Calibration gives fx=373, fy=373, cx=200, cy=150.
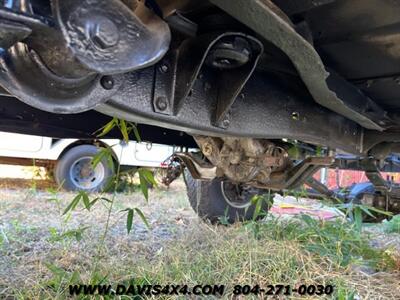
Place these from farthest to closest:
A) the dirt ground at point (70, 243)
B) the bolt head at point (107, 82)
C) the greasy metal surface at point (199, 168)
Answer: the greasy metal surface at point (199, 168) → the dirt ground at point (70, 243) → the bolt head at point (107, 82)

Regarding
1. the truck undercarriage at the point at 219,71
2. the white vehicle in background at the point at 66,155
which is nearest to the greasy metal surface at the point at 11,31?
the truck undercarriage at the point at 219,71

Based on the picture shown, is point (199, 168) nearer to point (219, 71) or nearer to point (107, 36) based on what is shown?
point (219, 71)

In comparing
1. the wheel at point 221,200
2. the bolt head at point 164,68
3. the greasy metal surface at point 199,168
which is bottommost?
the wheel at point 221,200

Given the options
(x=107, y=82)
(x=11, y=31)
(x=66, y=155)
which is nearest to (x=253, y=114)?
(x=107, y=82)

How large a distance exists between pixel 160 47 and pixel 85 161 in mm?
3777

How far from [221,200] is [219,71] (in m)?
Answer: 1.35

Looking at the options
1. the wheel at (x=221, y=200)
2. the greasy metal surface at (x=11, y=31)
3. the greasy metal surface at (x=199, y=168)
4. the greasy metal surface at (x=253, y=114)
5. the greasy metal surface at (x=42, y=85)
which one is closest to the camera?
the greasy metal surface at (x=11, y=31)

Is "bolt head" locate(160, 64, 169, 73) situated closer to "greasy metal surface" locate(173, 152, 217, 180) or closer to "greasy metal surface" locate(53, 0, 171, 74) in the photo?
Answer: "greasy metal surface" locate(53, 0, 171, 74)

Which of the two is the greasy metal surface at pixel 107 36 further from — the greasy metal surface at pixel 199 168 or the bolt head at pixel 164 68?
the greasy metal surface at pixel 199 168

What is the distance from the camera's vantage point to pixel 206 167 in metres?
1.75

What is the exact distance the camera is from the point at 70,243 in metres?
1.71

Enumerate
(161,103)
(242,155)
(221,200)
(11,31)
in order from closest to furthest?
(11,31) → (161,103) → (242,155) → (221,200)

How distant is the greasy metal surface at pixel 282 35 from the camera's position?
650 mm

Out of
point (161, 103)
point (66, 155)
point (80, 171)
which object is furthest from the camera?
point (80, 171)
